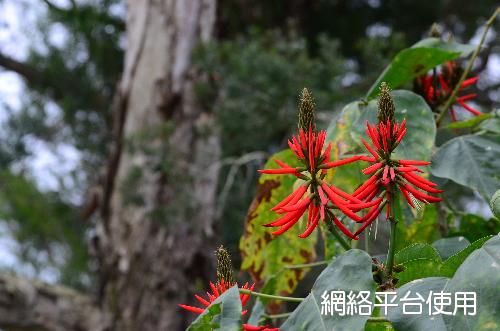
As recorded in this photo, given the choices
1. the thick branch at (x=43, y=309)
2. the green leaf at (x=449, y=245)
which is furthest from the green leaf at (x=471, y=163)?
the thick branch at (x=43, y=309)

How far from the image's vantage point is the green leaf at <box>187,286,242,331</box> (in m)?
0.41

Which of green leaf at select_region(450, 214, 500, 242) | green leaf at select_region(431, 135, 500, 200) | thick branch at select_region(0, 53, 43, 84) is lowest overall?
green leaf at select_region(450, 214, 500, 242)

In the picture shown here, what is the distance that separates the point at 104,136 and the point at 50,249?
1366mm

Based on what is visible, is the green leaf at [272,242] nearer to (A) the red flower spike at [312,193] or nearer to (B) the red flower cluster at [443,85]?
(B) the red flower cluster at [443,85]

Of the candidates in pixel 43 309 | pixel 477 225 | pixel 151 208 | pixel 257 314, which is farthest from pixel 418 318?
pixel 43 309

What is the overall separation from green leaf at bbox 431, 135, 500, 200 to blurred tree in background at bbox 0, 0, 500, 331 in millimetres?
1607

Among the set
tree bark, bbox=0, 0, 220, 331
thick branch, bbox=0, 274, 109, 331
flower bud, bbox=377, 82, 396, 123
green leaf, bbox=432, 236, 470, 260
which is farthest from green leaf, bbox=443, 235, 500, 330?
thick branch, bbox=0, 274, 109, 331

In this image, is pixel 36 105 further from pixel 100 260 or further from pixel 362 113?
pixel 362 113

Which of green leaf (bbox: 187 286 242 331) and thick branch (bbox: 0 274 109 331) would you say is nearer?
green leaf (bbox: 187 286 242 331)

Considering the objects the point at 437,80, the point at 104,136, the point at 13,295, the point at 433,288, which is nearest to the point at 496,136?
the point at 437,80

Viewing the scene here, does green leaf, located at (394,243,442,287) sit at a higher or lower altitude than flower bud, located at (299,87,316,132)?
lower

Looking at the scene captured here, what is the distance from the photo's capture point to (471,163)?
0.62 meters

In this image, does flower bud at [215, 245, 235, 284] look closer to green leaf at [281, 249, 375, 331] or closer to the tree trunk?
green leaf at [281, 249, 375, 331]

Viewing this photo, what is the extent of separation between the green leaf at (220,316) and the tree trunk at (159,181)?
1789 millimetres
